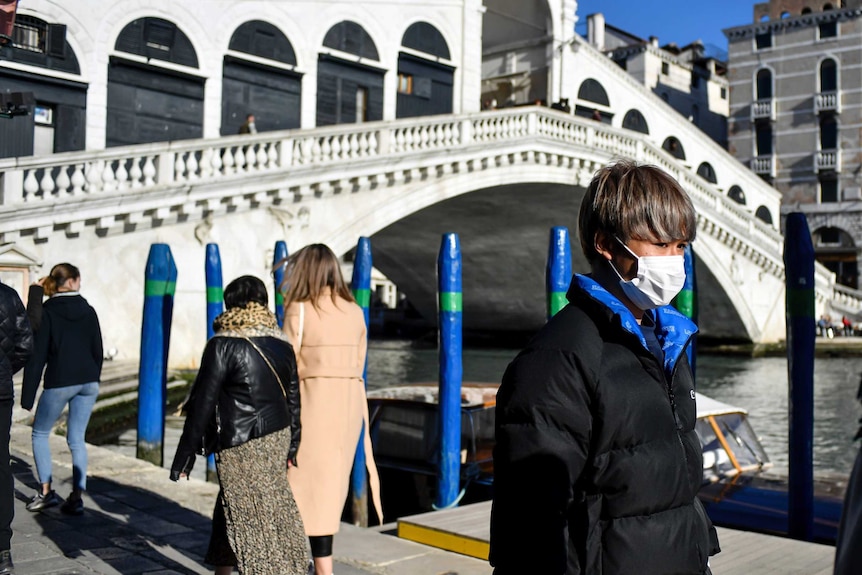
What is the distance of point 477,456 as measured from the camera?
6.02m

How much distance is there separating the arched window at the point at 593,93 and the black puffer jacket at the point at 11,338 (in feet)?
69.2

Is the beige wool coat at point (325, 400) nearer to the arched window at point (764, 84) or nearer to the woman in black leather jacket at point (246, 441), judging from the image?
the woman in black leather jacket at point (246, 441)

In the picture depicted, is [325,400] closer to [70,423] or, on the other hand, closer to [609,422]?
[70,423]

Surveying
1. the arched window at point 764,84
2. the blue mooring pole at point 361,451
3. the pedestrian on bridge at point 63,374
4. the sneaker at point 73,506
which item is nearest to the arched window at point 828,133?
the arched window at point 764,84

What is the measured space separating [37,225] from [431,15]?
10.2 meters


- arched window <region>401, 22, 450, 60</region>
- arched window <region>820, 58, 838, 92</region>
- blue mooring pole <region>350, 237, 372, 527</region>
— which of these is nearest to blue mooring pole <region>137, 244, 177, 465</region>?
blue mooring pole <region>350, 237, 372, 527</region>

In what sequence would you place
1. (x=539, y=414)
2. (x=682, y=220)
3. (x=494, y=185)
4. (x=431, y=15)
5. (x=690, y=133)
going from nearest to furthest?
(x=539, y=414) < (x=682, y=220) < (x=494, y=185) < (x=431, y=15) < (x=690, y=133)

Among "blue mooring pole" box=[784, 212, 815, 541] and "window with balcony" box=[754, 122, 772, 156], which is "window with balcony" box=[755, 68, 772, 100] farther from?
"blue mooring pole" box=[784, 212, 815, 541]

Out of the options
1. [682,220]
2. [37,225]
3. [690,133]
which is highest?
[690,133]

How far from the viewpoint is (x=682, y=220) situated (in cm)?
160

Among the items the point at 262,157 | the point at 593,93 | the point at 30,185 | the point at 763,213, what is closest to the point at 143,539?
the point at 30,185

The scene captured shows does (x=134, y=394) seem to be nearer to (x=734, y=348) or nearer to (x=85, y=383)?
(x=85, y=383)

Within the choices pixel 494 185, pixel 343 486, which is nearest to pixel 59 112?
pixel 494 185

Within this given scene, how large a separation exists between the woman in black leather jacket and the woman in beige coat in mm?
252
